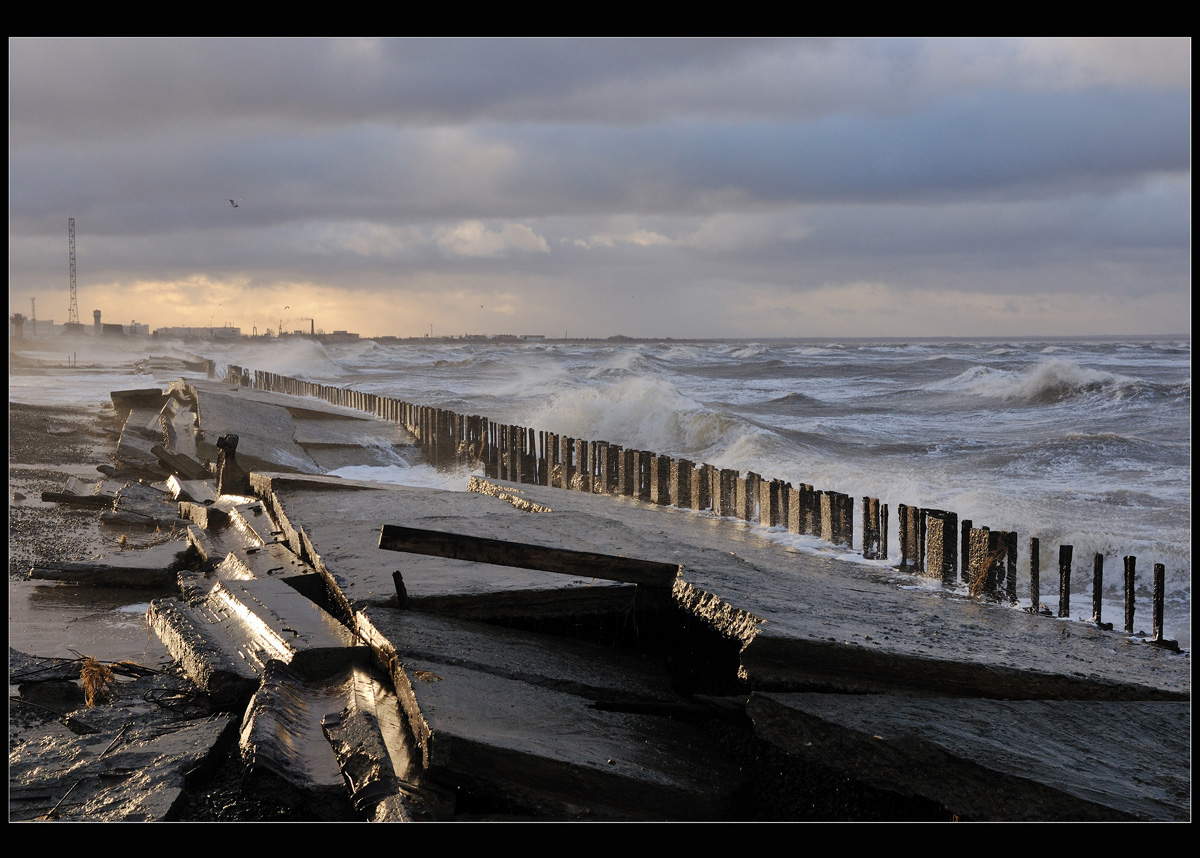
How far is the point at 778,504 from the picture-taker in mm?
7996

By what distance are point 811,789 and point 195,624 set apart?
289cm

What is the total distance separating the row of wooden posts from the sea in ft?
1.51

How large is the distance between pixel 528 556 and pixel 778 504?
477cm

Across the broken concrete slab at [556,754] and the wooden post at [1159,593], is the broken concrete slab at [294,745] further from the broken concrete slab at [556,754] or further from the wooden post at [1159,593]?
the wooden post at [1159,593]

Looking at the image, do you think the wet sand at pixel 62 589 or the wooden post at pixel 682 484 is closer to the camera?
the wet sand at pixel 62 589

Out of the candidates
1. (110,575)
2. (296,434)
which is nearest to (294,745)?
(110,575)

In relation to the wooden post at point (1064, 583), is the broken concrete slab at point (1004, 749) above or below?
above

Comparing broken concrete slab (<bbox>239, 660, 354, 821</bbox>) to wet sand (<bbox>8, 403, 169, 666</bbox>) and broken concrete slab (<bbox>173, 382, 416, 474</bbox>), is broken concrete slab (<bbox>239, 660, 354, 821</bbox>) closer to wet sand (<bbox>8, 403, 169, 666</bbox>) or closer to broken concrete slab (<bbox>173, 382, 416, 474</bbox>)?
wet sand (<bbox>8, 403, 169, 666</bbox>)

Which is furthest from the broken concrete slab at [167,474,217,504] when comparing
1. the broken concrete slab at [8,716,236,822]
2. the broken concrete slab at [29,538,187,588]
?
the broken concrete slab at [8,716,236,822]

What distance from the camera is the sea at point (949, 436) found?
938cm

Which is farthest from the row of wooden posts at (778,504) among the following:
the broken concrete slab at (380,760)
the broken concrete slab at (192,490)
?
the broken concrete slab at (192,490)

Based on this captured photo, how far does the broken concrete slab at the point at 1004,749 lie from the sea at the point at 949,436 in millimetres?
3095
